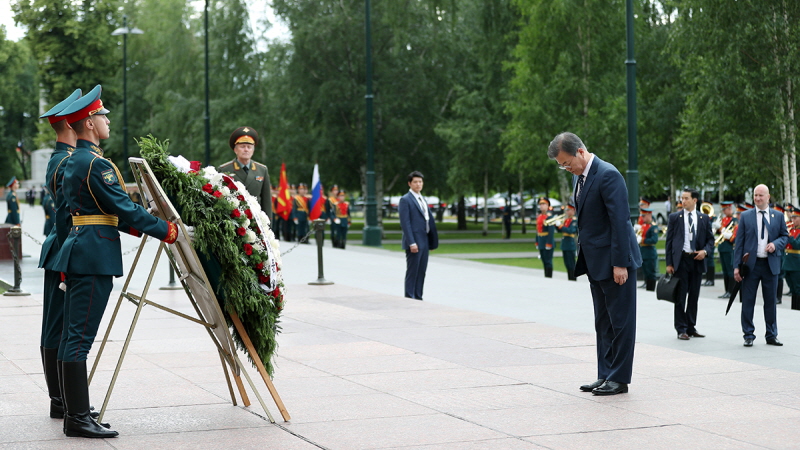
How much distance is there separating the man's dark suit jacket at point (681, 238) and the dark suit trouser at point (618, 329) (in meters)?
3.62

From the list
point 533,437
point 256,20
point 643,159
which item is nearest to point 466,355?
point 533,437

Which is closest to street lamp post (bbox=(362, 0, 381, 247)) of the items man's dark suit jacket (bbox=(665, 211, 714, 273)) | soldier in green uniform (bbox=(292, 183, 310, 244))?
soldier in green uniform (bbox=(292, 183, 310, 244))

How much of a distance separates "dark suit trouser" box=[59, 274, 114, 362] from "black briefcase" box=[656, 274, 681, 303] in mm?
6498

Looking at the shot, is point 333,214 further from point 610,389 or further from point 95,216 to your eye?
point 95,216

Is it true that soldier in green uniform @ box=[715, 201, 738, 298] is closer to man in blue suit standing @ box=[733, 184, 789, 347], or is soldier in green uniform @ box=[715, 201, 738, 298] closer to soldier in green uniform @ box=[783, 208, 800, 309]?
soldier in green uniform @ box=[783, 208, 800, 309]

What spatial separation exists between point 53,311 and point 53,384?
1.66 ft

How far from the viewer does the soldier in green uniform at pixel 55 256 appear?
604cm

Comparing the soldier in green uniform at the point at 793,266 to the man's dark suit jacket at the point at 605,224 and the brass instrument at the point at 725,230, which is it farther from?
the man's dark suit jacket at the point at 605,224

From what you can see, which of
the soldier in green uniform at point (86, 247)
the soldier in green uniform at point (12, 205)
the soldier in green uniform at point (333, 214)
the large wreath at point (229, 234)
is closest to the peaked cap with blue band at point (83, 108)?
the soldier in green uniform at point (86, 247)

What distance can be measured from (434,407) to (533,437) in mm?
1020

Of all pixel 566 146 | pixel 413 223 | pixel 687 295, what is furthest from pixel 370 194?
pixel 566 146

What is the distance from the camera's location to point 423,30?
38.3 m

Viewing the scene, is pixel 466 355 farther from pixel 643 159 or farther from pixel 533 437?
pixel 643 159

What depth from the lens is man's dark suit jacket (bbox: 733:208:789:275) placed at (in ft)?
32.6
